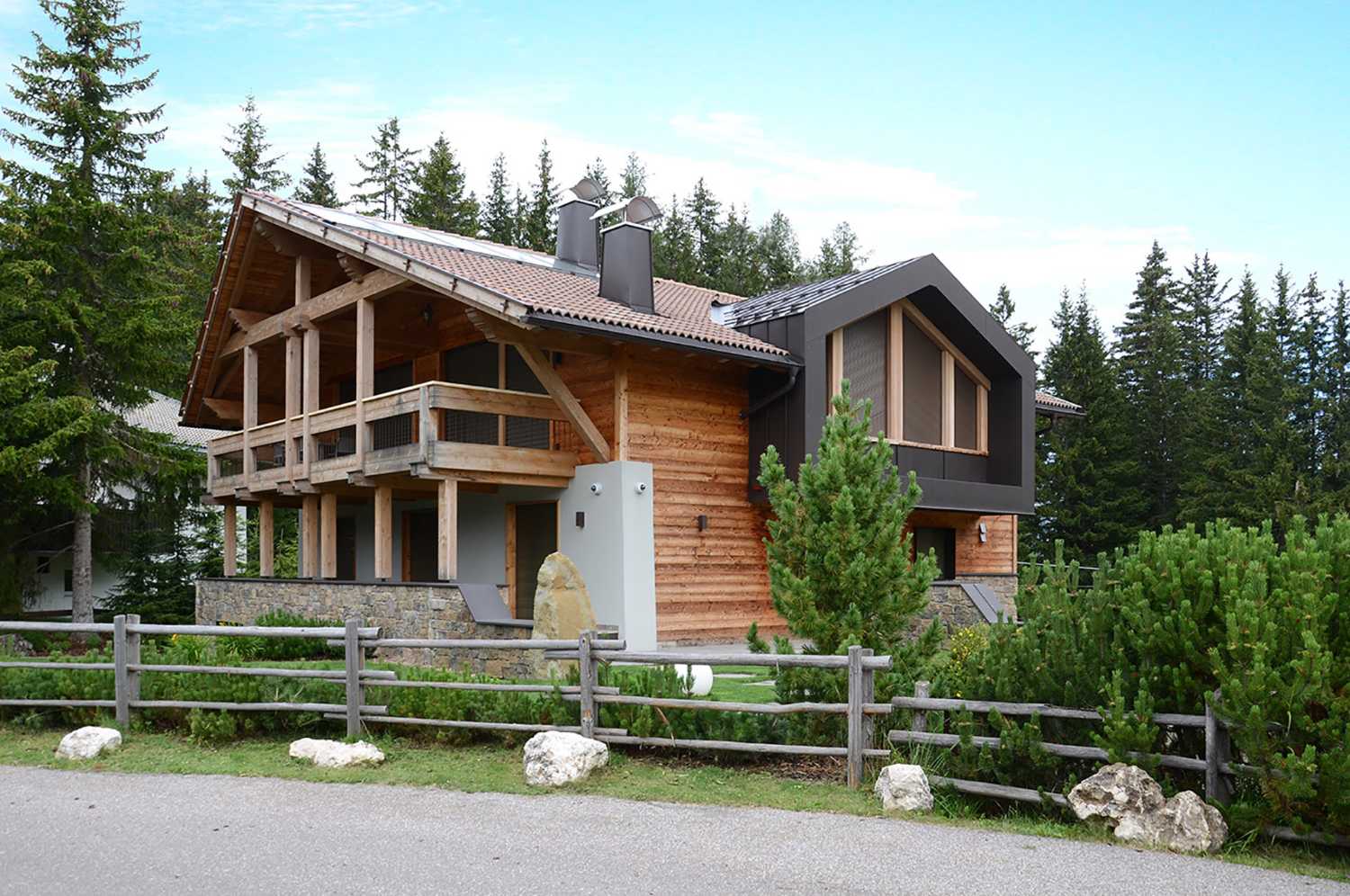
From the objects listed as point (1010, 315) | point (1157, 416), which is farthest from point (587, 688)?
point (1010, 315)

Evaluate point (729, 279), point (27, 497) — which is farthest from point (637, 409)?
point (729, 279)

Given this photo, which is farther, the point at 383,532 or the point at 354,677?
the point at 383,532

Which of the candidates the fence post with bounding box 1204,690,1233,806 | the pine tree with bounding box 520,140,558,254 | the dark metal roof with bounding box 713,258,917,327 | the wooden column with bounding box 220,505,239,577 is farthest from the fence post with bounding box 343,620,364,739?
the pine tree with bounding box 520,140,558,254

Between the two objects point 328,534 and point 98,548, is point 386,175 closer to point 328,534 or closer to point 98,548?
point 98,548

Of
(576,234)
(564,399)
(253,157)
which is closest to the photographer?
(564,399)

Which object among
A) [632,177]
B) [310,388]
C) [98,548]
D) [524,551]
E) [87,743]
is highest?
[632,177]

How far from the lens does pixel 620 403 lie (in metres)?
15.2

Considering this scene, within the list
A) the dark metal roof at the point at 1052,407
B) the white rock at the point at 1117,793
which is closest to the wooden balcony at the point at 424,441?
the white rock at the point at 1117,793

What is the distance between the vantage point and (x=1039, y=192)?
23.2 meters

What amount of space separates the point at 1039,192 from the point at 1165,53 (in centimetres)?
746

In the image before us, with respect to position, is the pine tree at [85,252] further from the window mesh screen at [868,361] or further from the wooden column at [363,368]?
the window mesh screen at [868,361]

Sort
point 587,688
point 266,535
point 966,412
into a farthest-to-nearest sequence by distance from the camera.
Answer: point 266,535
point 966,412
point 587,688

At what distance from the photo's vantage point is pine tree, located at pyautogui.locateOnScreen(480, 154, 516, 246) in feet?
157

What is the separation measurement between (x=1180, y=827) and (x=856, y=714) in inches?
82.5
